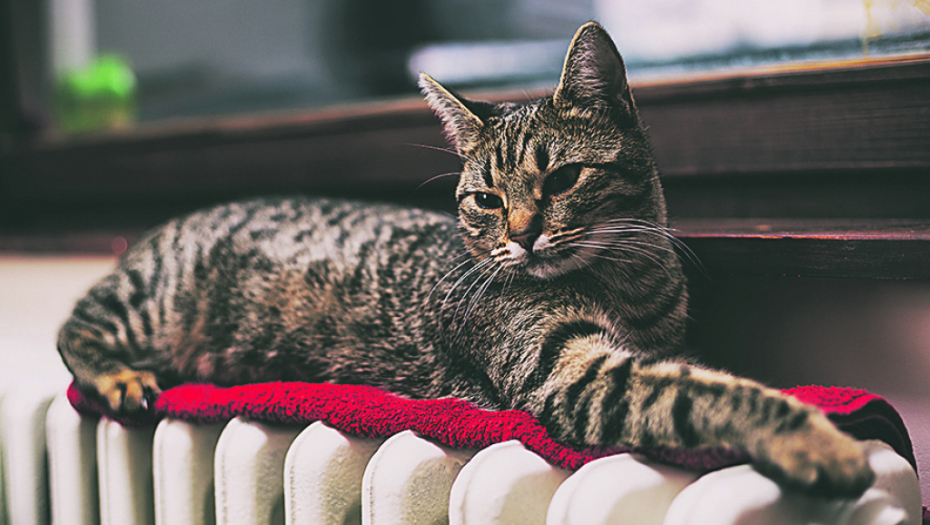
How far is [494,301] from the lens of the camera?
74 cm

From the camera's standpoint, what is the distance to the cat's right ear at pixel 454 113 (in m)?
0.78

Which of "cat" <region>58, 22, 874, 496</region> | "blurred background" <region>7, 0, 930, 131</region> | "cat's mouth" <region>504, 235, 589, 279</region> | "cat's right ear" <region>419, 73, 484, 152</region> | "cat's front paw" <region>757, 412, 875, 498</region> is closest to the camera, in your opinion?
"cat's front paw" <region>757, 412, 875, 498</region>

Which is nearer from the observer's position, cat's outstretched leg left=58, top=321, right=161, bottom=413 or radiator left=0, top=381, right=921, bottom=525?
radiator left=0, top=381, right=921, bottom=525

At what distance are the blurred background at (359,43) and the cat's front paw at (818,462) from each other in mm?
694

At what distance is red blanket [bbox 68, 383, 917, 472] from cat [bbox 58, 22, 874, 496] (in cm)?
2

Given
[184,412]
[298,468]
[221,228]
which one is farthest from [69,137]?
[298,468]

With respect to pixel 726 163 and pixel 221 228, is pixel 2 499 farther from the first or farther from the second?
pixel 726 163

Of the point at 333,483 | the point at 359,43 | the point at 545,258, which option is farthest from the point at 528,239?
the point at 359,43

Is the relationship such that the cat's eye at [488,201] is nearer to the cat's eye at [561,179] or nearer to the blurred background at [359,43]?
the cat's eye at [561,179]

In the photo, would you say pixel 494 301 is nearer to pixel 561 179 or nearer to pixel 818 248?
pixel 561 179

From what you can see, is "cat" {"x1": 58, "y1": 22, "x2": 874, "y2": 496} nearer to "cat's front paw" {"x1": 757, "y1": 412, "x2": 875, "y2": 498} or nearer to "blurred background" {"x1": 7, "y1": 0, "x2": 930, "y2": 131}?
"cat's front paw" {"x1": 757, "y1": 412, "x2": 875, "y2": 498}

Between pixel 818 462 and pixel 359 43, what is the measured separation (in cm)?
135

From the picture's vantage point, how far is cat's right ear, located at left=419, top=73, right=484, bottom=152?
2.56ft

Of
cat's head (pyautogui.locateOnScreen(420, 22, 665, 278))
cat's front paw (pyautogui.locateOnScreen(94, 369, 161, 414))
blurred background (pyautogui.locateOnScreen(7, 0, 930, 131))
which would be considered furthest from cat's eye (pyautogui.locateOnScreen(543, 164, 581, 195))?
cat's front paw (pyautogui.locateOnScreen(94, 369, 161, 414))
